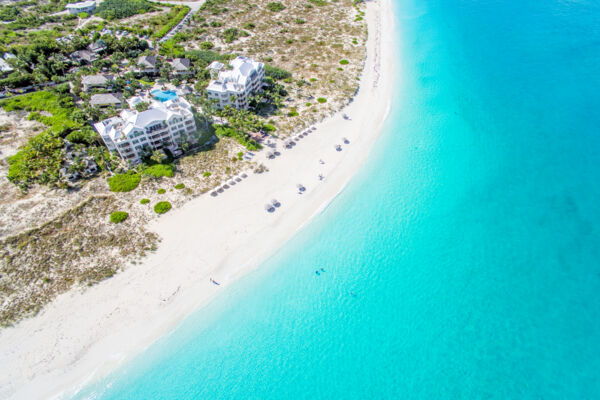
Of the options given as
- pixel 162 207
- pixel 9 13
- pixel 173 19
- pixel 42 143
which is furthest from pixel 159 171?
pixel 9 13

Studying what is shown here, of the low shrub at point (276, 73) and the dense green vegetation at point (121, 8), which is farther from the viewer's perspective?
the dense green vegetation at point (121, 8)

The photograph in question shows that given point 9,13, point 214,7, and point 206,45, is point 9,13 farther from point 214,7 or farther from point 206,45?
point 206,45

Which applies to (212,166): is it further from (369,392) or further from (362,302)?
(369,392)

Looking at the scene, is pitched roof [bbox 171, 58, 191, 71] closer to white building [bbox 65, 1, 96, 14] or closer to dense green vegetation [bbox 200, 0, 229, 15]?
dense green vegetation [bbox 200, 0, 229, 15]

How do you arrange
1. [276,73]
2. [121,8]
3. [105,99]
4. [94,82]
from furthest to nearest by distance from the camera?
[121,8] < [276,73] < [94,82] < [105,99]

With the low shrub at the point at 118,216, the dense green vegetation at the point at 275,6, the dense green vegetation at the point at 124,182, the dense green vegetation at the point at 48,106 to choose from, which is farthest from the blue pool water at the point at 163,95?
the dense green vegetation at the point at 275,6

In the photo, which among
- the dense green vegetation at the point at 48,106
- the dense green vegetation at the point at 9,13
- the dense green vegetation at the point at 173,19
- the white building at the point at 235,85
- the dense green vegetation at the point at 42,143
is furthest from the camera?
the dense green vegetation at the point at 9,13

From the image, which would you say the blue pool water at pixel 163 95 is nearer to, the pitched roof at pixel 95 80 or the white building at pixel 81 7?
the pitched roof at pixel 95 80
